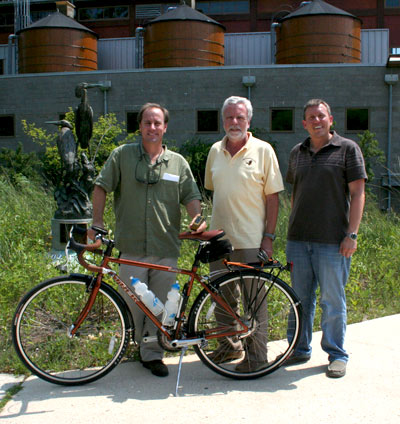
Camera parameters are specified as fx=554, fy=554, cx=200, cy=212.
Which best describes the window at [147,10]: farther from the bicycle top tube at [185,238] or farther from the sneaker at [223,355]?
the sneaker at [223,355]

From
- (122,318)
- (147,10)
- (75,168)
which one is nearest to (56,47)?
(147,10)

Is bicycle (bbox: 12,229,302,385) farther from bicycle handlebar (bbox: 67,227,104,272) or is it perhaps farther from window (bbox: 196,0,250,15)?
window (bbox: 196,0,250,15)

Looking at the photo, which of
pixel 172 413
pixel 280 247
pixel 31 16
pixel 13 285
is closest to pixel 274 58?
pixel 31 16

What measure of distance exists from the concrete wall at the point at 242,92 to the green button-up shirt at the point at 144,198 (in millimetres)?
15784

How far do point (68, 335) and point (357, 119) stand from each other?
17660 mm

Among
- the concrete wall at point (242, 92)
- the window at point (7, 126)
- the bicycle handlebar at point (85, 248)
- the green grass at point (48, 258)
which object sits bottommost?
the green grass at point (48, 258)

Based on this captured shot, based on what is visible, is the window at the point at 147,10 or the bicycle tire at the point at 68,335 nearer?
the bicycle tire at the point at 68,335

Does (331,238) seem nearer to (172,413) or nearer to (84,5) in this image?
(172,413)

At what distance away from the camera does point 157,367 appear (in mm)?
4020

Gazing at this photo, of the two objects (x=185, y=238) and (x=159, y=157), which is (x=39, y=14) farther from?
(x=185, y=238)

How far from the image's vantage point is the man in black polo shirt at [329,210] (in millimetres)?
3914

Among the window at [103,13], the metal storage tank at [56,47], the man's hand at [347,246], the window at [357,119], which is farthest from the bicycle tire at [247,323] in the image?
the window at [103,13]

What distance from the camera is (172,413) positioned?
339 cm

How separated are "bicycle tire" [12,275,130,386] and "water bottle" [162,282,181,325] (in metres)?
0.27
